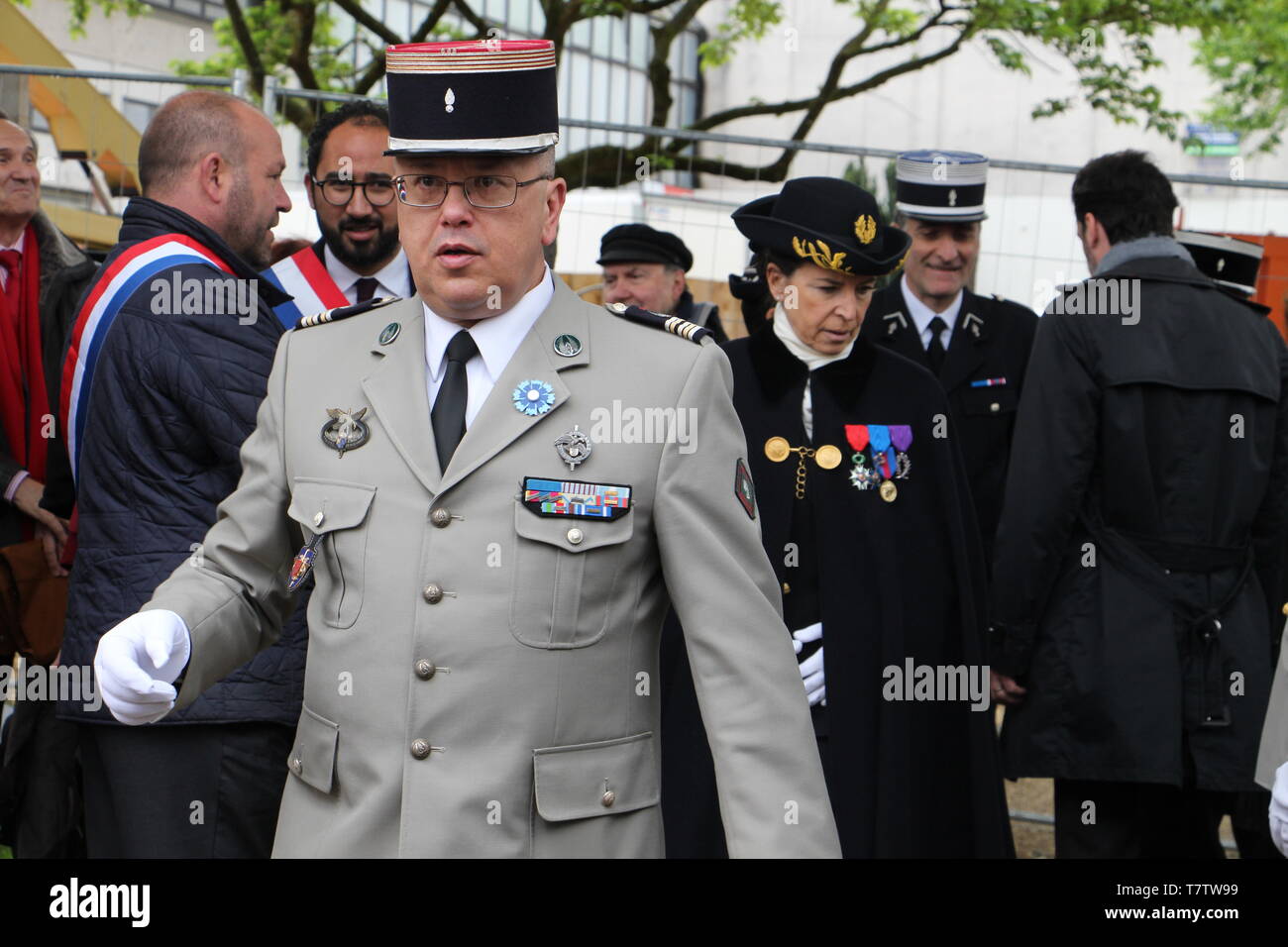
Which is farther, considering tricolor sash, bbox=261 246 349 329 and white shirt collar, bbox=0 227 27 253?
white shirt collar, bbox=0 227 27 253

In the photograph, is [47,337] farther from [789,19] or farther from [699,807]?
[789,19]

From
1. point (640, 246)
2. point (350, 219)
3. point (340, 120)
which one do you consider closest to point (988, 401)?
point (640, 246)

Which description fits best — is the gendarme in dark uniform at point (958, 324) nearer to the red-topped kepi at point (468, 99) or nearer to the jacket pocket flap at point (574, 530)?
the red-topped kepi at point (468, 99)

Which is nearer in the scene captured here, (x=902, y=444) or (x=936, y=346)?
(x=902, y=444)

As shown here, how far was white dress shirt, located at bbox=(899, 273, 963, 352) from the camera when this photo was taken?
593 centimetres

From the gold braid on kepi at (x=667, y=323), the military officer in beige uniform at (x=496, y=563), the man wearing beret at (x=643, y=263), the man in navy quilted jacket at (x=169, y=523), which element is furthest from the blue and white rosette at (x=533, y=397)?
the man wearing beret at (x=643, y=263)

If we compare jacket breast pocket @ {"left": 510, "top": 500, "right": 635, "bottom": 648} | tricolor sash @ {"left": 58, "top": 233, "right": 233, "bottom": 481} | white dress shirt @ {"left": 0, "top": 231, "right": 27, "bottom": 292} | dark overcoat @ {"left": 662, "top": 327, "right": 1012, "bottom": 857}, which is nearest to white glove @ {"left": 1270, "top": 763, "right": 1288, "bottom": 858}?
jacket breast pocket @ {"left": 510, "top": 500, "right": 635, "bottom": 648}

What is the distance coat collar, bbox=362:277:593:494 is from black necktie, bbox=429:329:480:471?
26mm

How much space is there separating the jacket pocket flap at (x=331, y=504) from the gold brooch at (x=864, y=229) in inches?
86.9

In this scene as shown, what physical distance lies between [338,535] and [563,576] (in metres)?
0.38

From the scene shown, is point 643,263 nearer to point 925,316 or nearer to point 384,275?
point 925,316

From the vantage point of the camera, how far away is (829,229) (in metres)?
4.54

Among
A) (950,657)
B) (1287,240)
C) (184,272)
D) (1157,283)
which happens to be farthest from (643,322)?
(1287,240)

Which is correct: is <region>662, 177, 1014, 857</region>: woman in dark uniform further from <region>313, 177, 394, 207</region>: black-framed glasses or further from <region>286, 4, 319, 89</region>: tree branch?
<region>286, 4, 319, 89</region>: tree branch
